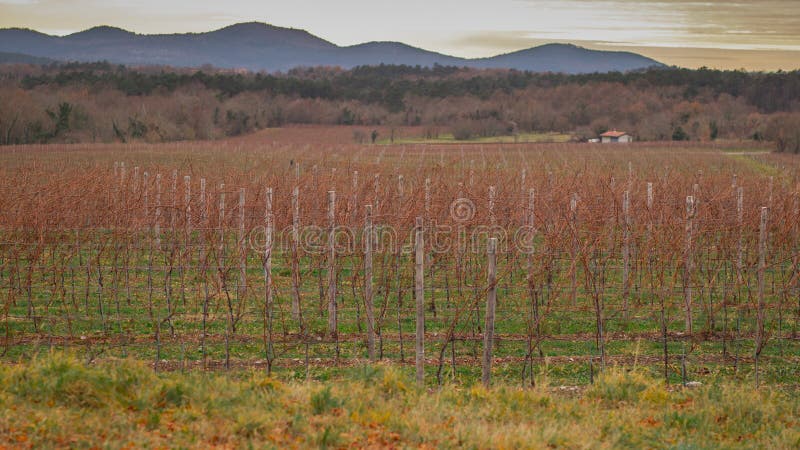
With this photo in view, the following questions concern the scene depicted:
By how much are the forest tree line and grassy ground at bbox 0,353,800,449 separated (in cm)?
5082

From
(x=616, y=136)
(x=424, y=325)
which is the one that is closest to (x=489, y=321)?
(x=424, y=325)

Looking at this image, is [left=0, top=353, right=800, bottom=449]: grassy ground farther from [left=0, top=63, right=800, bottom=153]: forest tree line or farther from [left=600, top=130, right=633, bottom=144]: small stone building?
[left=600, top=130, right=633, bottom=144]: small stone building

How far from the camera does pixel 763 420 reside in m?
6.54

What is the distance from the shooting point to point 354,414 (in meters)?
5.99

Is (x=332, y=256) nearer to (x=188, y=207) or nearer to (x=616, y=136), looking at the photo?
(x=188, y=207)

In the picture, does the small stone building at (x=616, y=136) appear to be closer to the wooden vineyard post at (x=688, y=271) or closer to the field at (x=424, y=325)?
the field at (x=424, y=325)

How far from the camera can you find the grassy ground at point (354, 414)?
5.52 metres

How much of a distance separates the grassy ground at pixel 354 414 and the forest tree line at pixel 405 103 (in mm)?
50819

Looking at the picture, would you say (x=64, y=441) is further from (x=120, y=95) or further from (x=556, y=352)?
(x=120, y=95)

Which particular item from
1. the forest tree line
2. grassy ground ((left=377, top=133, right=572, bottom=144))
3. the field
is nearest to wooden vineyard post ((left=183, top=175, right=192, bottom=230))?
the field

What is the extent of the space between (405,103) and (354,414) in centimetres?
9563

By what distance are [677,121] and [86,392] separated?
77.7 meters

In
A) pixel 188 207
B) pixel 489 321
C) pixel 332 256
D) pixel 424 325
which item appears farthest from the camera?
pixel 188 207

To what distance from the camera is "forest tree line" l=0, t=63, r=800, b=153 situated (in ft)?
201
